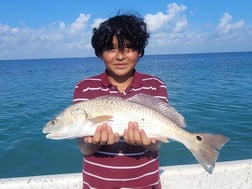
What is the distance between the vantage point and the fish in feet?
7.75

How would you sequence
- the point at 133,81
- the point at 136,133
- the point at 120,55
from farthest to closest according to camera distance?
the point at 133,81, the point at 120,55, the point at 136,133

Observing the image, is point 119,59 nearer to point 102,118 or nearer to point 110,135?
point 102,118

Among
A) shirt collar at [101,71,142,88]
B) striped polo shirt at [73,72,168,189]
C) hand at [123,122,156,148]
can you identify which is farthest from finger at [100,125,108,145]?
shirt collar at [101,71,142,88]

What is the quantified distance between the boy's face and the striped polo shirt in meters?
0.12

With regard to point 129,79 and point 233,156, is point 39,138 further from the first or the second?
point 129,79

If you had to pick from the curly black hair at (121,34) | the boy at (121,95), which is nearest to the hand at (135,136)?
the boy at (121,95)

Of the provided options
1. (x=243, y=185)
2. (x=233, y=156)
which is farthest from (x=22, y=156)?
(x=243, y=185)

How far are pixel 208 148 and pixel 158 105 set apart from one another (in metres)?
0.49

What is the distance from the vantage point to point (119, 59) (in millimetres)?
2627

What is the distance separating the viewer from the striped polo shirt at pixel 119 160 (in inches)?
99.2

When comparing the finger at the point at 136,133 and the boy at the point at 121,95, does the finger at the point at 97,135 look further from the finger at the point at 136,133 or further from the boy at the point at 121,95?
the finger at the point at 136,133

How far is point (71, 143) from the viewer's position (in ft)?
28.3

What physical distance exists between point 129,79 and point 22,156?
6.19m

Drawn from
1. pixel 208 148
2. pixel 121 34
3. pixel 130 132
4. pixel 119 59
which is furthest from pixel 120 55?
pixel 208 148
